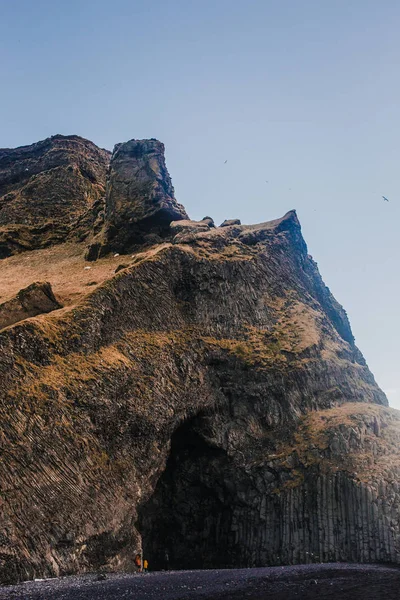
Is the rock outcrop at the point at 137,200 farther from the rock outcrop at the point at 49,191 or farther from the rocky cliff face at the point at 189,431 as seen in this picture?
the rocky cliff face at the point at 189,431

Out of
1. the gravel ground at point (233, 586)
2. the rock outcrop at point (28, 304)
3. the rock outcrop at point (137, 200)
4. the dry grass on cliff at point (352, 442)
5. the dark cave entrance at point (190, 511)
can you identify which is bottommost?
the gravel ground at point (233, 586)

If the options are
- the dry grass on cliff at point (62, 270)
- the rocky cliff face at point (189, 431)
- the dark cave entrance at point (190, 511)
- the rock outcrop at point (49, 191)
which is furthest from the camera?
the rock outcrop at point (49, 191)

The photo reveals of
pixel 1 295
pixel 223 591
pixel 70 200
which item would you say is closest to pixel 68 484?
pixel 223 591

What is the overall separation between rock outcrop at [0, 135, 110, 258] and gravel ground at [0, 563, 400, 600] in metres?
60.3

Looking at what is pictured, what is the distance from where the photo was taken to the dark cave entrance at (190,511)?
139ft

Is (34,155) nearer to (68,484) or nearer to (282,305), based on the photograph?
(282,305)

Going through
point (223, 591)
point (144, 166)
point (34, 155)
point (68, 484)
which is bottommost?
point (223, 591)

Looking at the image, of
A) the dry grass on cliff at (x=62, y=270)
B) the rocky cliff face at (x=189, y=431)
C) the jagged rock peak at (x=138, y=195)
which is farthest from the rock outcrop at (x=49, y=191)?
the rocky cliff face at (x=189, y=431)

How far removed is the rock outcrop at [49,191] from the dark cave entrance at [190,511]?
4623 cm

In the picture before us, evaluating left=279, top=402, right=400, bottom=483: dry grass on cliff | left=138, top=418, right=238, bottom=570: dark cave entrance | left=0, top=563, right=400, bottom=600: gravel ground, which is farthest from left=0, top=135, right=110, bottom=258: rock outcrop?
left=0, top=563, right=400, bottom=600: gravel ground

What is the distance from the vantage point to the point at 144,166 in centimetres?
7681

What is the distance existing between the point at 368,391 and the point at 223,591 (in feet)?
123

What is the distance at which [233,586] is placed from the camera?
90.9 feet

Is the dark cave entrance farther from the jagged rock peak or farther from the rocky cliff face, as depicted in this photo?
the jagged rock peak
